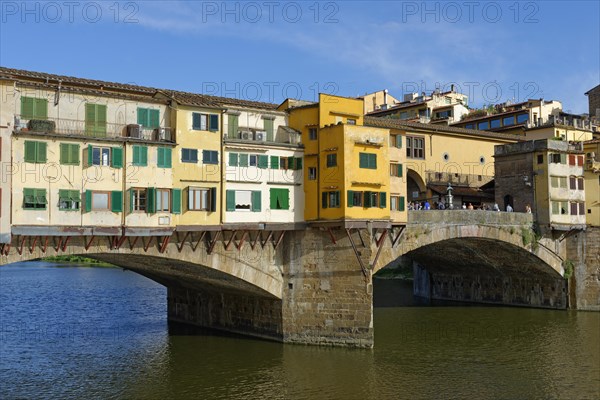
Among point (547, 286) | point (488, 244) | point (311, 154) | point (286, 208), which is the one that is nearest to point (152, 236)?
point (286, 208)

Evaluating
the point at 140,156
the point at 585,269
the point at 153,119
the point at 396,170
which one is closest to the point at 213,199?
the point at 140,156

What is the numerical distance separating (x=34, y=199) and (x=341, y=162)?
57.2ft

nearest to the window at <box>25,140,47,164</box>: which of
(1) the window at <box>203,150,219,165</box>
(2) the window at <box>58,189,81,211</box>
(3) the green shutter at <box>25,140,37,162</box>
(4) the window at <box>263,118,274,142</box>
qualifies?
(3) the green shutter at <box>25,140,37,162</box>

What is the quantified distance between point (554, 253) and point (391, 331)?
1858 cm

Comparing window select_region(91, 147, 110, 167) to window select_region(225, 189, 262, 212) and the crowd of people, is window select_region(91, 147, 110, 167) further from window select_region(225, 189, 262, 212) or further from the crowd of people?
the crowd of people

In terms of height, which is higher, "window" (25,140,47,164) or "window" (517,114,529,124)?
"window" (517,114,529,124)

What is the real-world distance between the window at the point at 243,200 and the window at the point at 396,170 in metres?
9.94

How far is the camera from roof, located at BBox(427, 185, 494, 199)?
57.6 meters

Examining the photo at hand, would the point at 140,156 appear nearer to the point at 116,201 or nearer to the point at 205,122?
the point at 116,201

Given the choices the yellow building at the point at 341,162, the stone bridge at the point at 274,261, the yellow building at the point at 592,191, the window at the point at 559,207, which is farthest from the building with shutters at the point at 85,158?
the yellow building at the point at 592,191

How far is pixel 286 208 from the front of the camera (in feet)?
131

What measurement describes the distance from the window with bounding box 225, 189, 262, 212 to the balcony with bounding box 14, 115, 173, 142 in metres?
4.79

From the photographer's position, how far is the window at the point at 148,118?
35656mm

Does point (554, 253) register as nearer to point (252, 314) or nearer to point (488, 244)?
point (488, 244)
